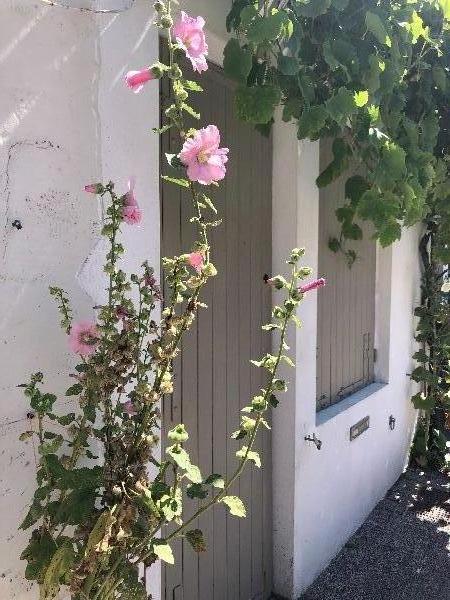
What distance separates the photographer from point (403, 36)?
2561 millimetres

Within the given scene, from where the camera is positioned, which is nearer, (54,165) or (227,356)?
(54,165)

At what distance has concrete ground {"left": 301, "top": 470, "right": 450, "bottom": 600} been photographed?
3.32 meters

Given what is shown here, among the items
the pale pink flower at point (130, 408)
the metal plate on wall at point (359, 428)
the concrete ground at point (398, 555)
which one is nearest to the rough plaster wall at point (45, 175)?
the pale pink flower at point (130, 408)

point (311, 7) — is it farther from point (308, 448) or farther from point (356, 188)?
point (308, 448)

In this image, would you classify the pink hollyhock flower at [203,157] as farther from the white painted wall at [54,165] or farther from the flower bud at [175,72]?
the white painted wall at [54,165]

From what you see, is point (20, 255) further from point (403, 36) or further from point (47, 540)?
point (403, 36)

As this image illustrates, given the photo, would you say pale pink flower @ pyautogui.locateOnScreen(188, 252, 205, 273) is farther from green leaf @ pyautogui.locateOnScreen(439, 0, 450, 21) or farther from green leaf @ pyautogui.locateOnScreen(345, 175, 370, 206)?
green leaf @ pyautogui.locateOnScreen(439, 0, 450, 21)

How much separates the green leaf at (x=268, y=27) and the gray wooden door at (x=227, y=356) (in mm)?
393

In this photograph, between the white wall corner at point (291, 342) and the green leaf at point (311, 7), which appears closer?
the green leaf at point (311, 7)

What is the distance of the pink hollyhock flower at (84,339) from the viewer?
1466 mm

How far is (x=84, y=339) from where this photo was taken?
4.81 feet

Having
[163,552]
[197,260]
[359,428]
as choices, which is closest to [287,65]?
[197,260]

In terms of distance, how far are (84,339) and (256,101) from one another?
130 centimetres

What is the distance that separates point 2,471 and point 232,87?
1.96m
